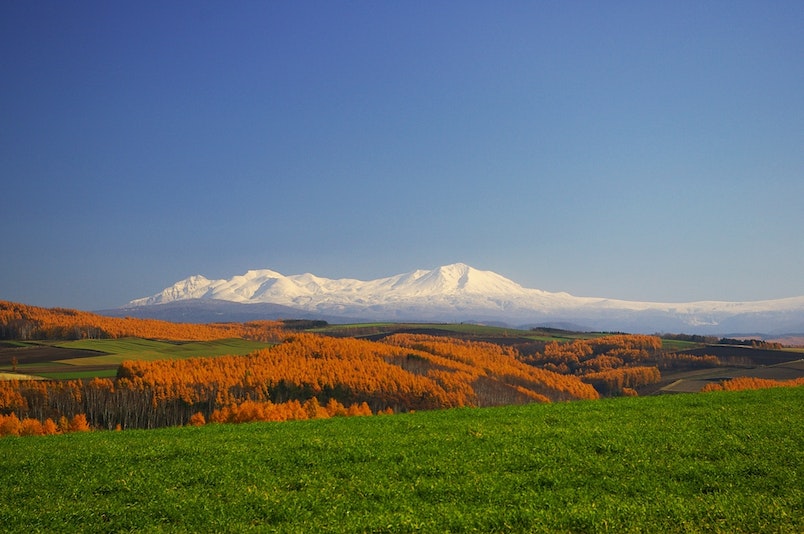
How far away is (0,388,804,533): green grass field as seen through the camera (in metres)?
15.3

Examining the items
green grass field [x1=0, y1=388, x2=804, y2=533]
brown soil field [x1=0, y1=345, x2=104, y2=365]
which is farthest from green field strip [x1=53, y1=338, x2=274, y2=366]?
green grass field [x1=0, y1=388, x2=804, y2=533]

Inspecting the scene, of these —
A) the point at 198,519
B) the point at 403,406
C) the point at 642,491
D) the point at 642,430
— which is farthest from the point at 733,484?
the point at 403,406

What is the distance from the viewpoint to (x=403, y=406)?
563 feet

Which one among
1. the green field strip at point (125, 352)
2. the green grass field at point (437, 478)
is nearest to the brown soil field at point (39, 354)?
the green field strip at point (125, 352)

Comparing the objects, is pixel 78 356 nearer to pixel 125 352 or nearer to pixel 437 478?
pixel 125 352

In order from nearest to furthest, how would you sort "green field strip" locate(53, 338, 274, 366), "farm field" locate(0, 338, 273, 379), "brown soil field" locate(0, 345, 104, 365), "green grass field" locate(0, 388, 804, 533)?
"green grass field" locate(0, 388, 804, 533), "farm field" locate(0, 338, 273, 379), "brown soil field" locate(0, 345, 104, 365), "green field strip" locate(53, 338, 274, 366)

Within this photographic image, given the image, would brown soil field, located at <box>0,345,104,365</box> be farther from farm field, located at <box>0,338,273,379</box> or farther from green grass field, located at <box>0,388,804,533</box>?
green grass field, located at <box>0,388,804,533</box>

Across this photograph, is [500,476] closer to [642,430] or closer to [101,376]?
[642,430]

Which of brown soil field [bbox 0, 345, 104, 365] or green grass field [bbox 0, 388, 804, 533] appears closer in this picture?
green grass field [bbox 0, 388, 804, 533]

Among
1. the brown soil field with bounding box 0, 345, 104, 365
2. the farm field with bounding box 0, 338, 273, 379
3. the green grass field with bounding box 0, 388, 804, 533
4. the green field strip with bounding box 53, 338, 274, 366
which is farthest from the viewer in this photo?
the green field strip with bounding box 53, 338, 274, 366

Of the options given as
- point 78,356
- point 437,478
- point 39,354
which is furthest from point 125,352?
point 437,478

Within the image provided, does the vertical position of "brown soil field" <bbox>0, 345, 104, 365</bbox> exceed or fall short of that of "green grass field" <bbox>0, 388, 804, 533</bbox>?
it falls short

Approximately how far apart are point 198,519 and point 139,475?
17.7 ft

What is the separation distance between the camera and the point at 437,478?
18484mm
